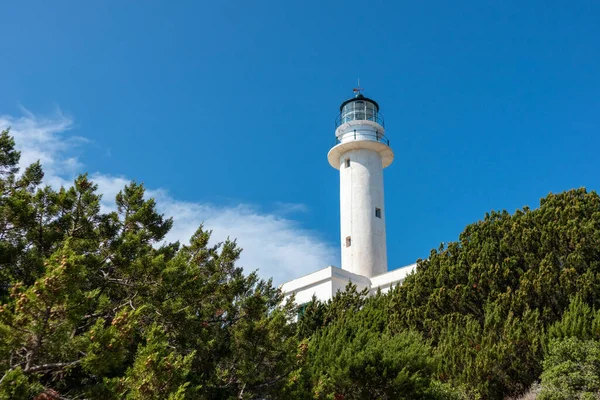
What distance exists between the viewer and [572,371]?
10.7 metres

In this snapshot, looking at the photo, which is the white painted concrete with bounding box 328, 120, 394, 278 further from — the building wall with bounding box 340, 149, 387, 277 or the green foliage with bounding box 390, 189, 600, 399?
the green foliage with bounding box 390, 189, 600, 399

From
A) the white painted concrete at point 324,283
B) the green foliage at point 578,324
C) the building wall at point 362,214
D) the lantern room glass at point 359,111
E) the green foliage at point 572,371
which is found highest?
the lantern room glass at point 359,111

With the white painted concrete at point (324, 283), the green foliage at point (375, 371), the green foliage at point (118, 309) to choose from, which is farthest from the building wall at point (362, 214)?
the green foliage at point (118, 309)

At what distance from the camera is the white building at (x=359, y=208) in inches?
837

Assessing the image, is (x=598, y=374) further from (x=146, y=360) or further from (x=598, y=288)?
(x=146, y=360)

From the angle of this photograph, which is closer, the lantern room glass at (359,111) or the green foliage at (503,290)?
the green foliage at (503,290)

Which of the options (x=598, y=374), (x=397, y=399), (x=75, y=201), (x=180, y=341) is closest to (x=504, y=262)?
(x=598, y=374)

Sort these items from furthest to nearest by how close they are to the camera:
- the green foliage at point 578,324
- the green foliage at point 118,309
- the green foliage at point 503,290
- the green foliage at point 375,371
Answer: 1. the green foliage at point 503,290
2. the green foliage at point 578,324
3. the green foliage at point 375,371
4. the green foliage at point 118,309

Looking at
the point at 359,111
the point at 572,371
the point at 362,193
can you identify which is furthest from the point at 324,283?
the point at 572,371

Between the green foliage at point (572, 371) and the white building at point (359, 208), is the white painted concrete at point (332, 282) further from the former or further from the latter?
the green foliage at point (572, 371)

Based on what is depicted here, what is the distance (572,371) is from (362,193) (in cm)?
1377

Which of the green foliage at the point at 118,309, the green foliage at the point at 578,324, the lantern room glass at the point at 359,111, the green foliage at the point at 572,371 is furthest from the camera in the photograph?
the lantern room glass at the point at 359,111

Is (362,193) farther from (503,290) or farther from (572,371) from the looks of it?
(572,371)

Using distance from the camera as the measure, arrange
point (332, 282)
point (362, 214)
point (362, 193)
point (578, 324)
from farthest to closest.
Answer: point (362, 193) → point (362, 214) → point (332, 282) → point (578, 324)
